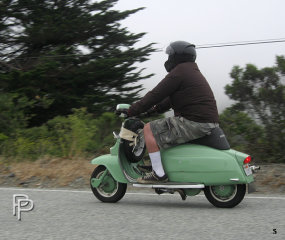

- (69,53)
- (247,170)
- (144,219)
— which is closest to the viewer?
(144,219)

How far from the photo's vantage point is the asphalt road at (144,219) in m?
4.29

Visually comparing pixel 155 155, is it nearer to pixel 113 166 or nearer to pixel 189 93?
pixel 113 166

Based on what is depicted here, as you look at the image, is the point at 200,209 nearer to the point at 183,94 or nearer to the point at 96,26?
the point at 183,94

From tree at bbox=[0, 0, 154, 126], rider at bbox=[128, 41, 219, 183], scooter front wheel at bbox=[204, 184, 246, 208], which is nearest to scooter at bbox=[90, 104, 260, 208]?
scooter front wheel at bbox=[204, 184, 246, 208]

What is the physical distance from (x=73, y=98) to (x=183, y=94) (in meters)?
13.6

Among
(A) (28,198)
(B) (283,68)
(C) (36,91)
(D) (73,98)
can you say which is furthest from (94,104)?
(A) (28,198)

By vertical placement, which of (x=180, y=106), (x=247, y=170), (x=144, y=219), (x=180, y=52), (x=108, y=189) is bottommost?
(x=108, y=189)

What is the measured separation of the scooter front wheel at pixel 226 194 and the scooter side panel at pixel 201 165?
159 mm

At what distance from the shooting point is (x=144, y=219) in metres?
4.98

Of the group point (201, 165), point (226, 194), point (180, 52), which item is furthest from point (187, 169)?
point (180, 52)

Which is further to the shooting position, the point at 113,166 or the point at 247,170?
the point at 113,166

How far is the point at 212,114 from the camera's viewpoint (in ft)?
18.5

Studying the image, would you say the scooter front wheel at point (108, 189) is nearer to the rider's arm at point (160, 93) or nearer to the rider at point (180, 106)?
the rider at point (180, 106)

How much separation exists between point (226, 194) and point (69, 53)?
46.2ft
